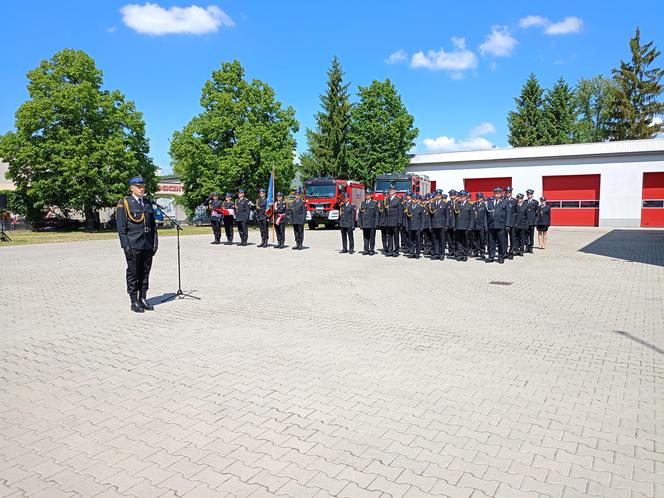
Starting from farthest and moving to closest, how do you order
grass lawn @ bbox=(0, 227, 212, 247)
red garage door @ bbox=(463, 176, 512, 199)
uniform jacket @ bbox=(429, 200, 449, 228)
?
red garage door @ bbox=(463, 176, 512, 199)
grass lawn @ bbox=(0, 227, 212, 247)
uniform jacket @ bbox=(429, 200, 449, 228)

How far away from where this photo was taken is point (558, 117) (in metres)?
51.9

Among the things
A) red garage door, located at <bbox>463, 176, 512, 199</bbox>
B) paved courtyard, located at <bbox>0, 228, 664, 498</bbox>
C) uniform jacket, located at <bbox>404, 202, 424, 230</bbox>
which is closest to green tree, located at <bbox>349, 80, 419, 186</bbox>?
red garage door, located at <bbox>463, 176, 512, 199</bbox>

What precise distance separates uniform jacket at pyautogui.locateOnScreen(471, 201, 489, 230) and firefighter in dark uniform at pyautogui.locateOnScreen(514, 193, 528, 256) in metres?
1.61

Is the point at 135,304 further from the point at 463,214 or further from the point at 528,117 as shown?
the point at 528,117

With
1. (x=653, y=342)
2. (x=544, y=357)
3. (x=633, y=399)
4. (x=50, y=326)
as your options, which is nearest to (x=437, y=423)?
(x=633, y=399)

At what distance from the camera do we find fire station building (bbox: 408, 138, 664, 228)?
1264 inches

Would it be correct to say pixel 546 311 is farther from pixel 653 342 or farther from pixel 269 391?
pixel 269 391

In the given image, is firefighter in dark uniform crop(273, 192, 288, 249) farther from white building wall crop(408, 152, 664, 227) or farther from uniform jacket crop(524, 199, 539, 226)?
white building wall crop(408, 152, 664, 227)

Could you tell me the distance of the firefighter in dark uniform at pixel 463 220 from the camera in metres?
14.3

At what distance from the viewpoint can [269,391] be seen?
4523mm

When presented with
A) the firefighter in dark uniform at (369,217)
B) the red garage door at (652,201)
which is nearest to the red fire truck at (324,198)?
the firefighter in dark uniform at (369,217)

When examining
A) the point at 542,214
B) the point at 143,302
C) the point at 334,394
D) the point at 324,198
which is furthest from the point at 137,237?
the point at 324,198

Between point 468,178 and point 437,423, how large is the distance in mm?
35380

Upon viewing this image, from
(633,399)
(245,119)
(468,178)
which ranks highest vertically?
(245,119)
